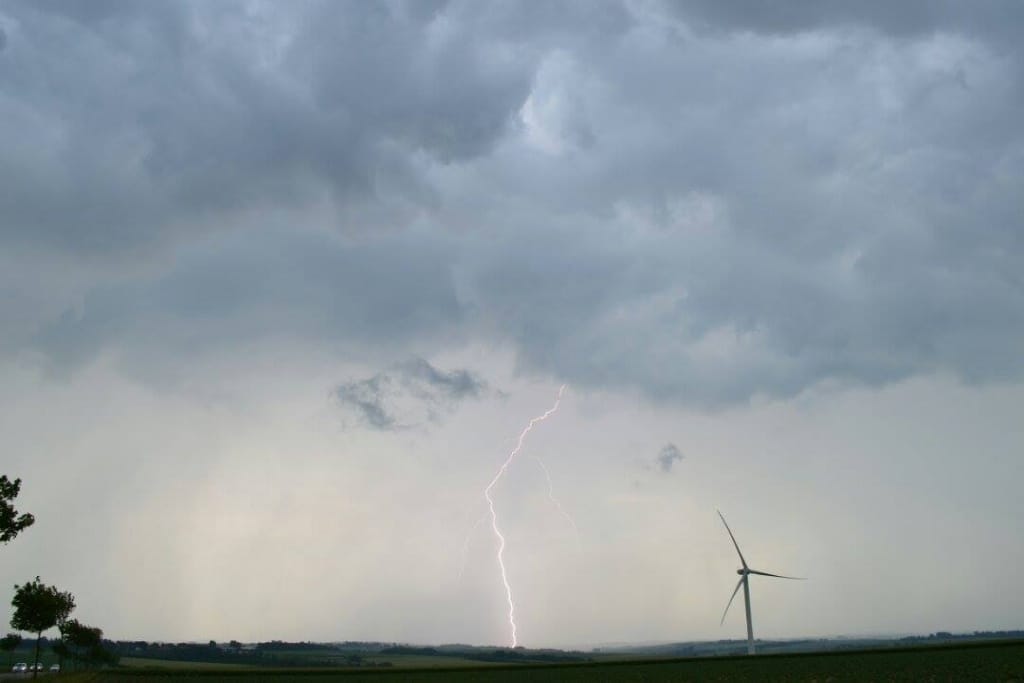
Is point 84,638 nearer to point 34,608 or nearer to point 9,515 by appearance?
point 34,608

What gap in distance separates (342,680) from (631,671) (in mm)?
34001

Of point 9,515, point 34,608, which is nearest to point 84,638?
point 34,608

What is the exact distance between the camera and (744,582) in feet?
443

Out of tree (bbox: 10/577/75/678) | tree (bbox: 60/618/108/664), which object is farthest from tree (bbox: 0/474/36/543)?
tree (bbox: 60/618/108/664)

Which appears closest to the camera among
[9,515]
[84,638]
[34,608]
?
[9,515]

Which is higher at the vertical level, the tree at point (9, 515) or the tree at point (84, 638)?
the tree at point (9, 515)

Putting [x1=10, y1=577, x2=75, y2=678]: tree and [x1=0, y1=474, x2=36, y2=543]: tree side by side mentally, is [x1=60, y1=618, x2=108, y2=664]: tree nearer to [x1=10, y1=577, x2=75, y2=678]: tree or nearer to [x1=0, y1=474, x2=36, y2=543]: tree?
[x1=10, y1=577, x2=75, y2=678]: tree

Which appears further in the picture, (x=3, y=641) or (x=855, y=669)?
(x=3, y=641)

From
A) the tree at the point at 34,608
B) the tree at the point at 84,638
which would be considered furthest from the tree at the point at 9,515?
the tree at the point at 84,638

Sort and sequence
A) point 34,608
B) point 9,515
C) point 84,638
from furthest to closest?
point 84,638 < point 34,608 < point 9,515

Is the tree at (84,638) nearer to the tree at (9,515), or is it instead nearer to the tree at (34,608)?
the tree at (34,608)

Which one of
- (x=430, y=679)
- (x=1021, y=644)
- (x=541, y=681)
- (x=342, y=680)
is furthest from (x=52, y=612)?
(x=1021, y=644)

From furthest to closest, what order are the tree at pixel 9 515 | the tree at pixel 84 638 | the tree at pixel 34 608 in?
the tree at pixel 84 638
the tree at pixel 34 608
the tree at pixel 9 515

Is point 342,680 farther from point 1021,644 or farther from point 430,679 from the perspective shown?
point 1021,644
